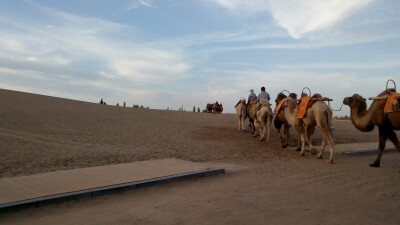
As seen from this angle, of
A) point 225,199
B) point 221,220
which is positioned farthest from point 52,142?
point 221,220

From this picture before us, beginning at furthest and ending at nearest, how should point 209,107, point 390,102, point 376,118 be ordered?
point 209,107 → point 376,118 → point 390,102

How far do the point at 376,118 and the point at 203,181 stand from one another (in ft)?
18.5

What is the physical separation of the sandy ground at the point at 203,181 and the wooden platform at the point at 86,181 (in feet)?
0.58

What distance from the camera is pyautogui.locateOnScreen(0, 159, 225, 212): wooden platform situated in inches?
232

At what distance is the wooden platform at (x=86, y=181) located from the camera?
5.89m

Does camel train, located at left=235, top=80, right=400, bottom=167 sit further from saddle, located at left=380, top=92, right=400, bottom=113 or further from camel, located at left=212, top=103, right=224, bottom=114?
camel, located at left=212, top=103, right=224, bottom=114

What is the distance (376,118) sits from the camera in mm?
10156

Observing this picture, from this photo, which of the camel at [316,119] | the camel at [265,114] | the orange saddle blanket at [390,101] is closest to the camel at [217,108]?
the camel at [265,114]

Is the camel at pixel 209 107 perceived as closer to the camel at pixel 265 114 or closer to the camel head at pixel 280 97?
the camel at pixel 265 114

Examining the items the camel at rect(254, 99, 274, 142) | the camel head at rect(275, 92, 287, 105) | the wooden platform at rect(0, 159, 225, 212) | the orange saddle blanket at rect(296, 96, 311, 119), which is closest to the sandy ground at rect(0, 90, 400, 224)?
the wooden platform at rect(0, 159, 225, 212)

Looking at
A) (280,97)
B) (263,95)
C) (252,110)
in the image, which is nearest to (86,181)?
(280,97)

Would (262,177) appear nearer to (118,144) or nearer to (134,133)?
(118,144)

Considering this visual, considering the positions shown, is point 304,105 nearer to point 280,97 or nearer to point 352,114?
point 352,114

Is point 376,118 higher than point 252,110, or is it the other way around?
point 252,110
